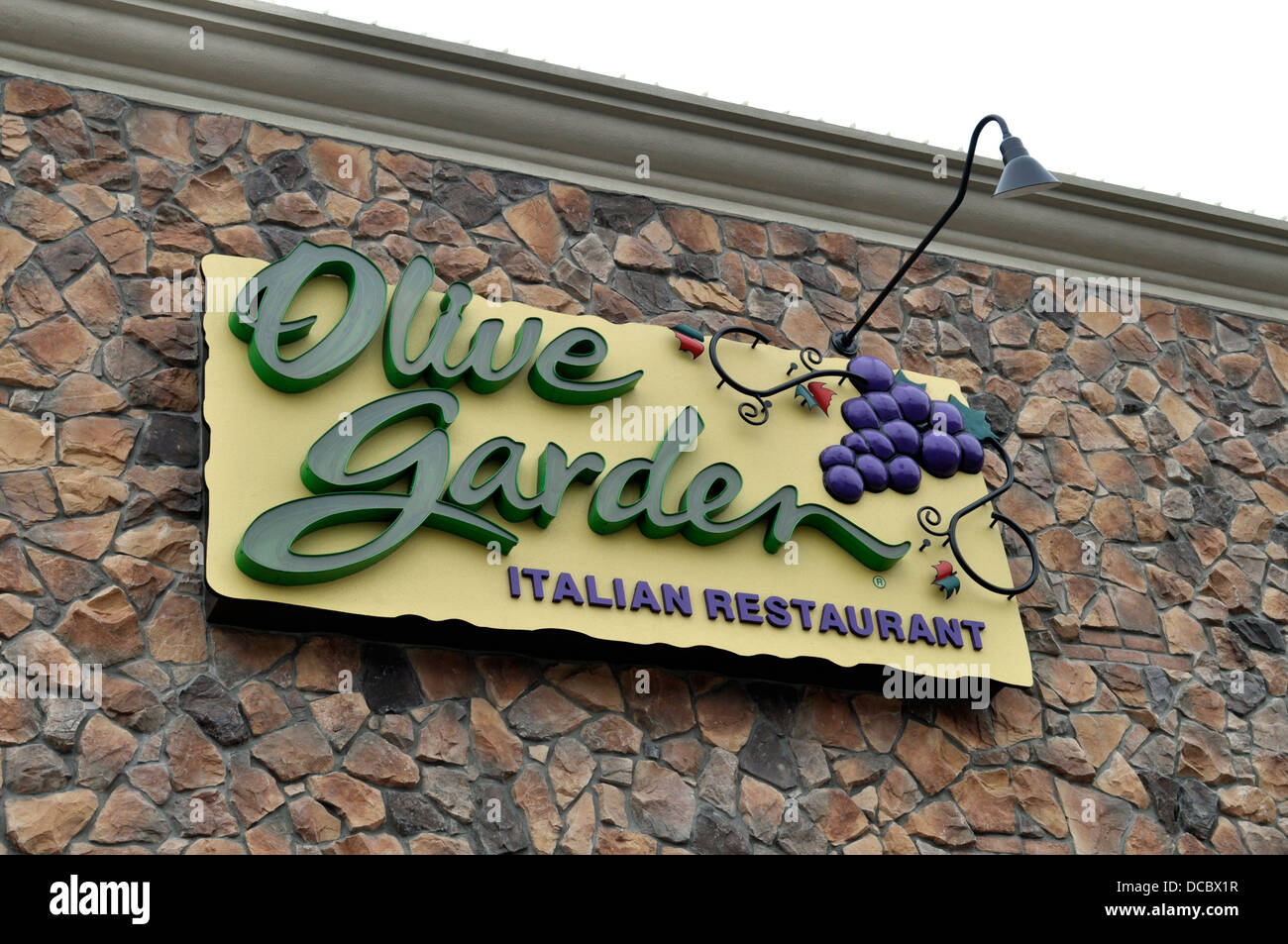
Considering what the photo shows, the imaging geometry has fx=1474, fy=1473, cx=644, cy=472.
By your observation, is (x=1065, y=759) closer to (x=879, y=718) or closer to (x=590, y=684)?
(x=879, y=718)

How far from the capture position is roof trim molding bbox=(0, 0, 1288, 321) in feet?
23.0

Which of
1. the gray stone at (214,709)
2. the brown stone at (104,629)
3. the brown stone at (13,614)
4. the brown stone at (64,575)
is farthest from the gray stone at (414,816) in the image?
the brown stone at (13,614)

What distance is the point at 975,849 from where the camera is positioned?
6.71 metres

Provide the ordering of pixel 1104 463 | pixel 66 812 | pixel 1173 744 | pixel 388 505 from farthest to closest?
pixel 1104 463 → pixel 1173 744 → pixel 388 505 → pixel 66 812

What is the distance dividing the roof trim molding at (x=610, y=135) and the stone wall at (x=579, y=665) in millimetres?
159

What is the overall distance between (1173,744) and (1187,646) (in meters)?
0.60

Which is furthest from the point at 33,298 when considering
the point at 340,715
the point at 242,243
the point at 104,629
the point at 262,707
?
the point at 340,715

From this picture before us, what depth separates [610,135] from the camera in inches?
305

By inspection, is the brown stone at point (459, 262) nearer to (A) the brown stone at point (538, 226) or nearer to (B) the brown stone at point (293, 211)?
(A) the brown stone at point (538, 226)

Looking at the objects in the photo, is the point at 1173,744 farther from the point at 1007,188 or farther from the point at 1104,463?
the point at 1007,188

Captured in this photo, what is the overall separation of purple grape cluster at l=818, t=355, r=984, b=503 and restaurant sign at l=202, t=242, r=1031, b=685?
0.01m

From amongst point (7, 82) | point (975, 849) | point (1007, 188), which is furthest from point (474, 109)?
point (975, 849)

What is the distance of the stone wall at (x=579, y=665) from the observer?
578cm

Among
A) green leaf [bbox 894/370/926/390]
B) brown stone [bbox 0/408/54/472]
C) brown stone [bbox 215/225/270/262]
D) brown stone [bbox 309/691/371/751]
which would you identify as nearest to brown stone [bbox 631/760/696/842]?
brown stone [bbox 309/691/371/751]
